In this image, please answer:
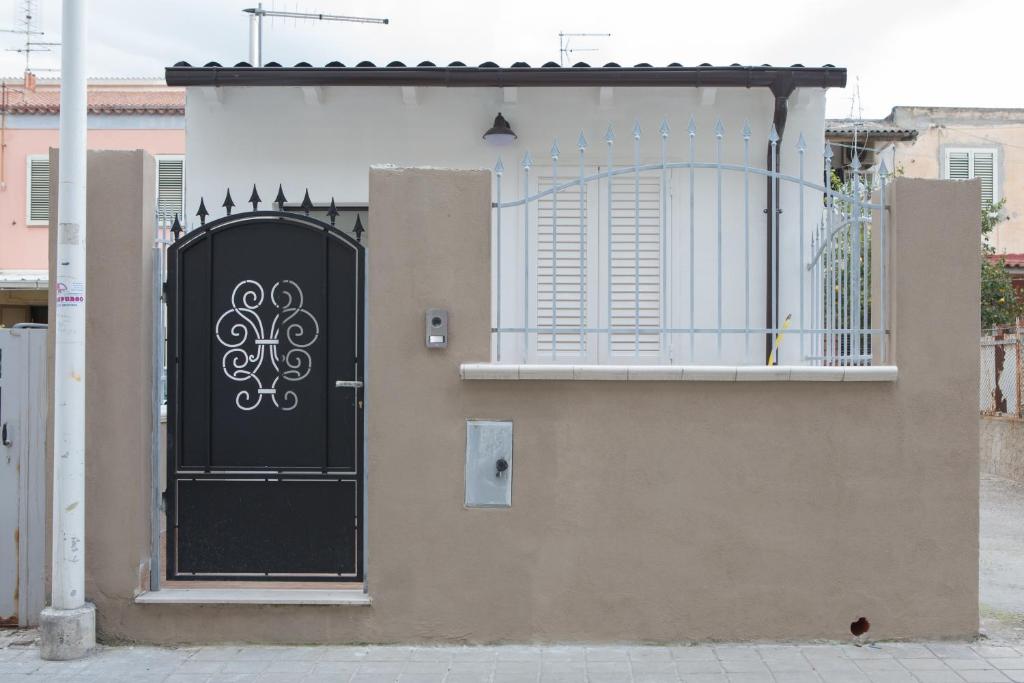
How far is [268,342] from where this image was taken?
227 inches

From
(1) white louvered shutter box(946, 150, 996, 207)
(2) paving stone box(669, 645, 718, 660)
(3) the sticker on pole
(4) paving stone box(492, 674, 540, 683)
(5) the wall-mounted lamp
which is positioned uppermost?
(1) white louvered shutter box(946, 150, 996, 207)

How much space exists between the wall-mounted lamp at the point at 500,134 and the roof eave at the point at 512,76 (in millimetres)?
311

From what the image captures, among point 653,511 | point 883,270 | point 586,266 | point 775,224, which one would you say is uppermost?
point 775,224

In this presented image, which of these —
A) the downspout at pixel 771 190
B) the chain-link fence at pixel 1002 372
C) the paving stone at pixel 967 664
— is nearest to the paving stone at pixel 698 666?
the paving stone at pixel 967 664

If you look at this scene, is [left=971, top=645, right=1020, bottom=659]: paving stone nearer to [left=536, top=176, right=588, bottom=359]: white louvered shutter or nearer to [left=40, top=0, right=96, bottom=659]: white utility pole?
[left=536, top=176, right=588, bottom=359]: white louvered shutter

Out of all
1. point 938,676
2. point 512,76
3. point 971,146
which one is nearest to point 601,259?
point 512,76

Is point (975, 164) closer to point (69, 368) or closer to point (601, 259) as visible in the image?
point (601, 259)

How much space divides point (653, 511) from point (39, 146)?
20.8 meters

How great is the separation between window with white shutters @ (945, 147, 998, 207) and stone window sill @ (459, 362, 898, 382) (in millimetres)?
18839

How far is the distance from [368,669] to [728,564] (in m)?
2.04

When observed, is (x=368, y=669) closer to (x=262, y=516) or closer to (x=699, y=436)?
(x=262, y=516)

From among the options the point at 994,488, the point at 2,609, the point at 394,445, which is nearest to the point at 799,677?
the point at 394,445

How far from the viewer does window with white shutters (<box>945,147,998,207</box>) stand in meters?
22.3

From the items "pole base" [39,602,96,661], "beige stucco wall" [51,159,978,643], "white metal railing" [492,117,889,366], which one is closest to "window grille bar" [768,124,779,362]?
"white metal railing" [492,117,889,366]
